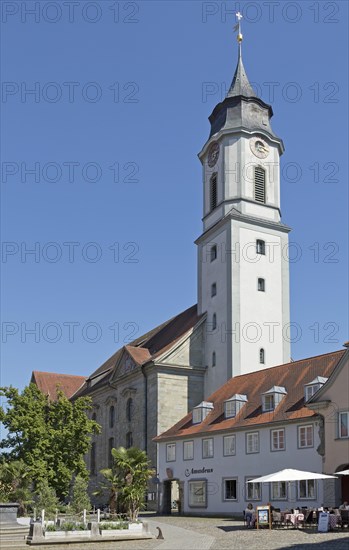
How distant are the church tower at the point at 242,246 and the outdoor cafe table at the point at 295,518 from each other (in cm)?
2119

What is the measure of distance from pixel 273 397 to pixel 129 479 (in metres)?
10.4

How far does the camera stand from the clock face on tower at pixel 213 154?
5984cm

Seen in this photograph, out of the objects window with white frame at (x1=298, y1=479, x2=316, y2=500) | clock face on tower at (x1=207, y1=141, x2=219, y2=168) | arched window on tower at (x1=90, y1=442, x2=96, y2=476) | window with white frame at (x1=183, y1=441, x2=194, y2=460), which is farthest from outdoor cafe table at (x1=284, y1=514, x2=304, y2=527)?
arched window on tower at (x1=90, y1=442, x2=96, y2=476)

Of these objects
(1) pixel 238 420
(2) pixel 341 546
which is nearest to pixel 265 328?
(1) pixel 238 420

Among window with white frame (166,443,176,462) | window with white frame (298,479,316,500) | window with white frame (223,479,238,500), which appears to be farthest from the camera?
window with white frame (166,443,176,462)

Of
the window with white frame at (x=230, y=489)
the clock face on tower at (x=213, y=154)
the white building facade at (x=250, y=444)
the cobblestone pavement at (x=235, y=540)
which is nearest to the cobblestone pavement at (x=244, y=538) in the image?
the cobblestone pavement at (x=235, y=540)

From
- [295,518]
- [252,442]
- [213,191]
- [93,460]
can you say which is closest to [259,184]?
[213,191]

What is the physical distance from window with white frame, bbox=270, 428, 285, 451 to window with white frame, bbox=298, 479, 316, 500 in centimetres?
231

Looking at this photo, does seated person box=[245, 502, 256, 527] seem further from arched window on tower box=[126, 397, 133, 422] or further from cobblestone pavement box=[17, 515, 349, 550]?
arched window on tower box=[126, 397, 133, 422]

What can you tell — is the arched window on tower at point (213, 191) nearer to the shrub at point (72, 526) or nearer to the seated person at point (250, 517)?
the seated person at point (250, 517)

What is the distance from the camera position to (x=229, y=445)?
42.6 meters

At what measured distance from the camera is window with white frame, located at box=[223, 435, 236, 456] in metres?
42.2

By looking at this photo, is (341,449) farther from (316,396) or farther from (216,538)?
(216,538)

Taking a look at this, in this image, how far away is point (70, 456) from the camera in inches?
1748
